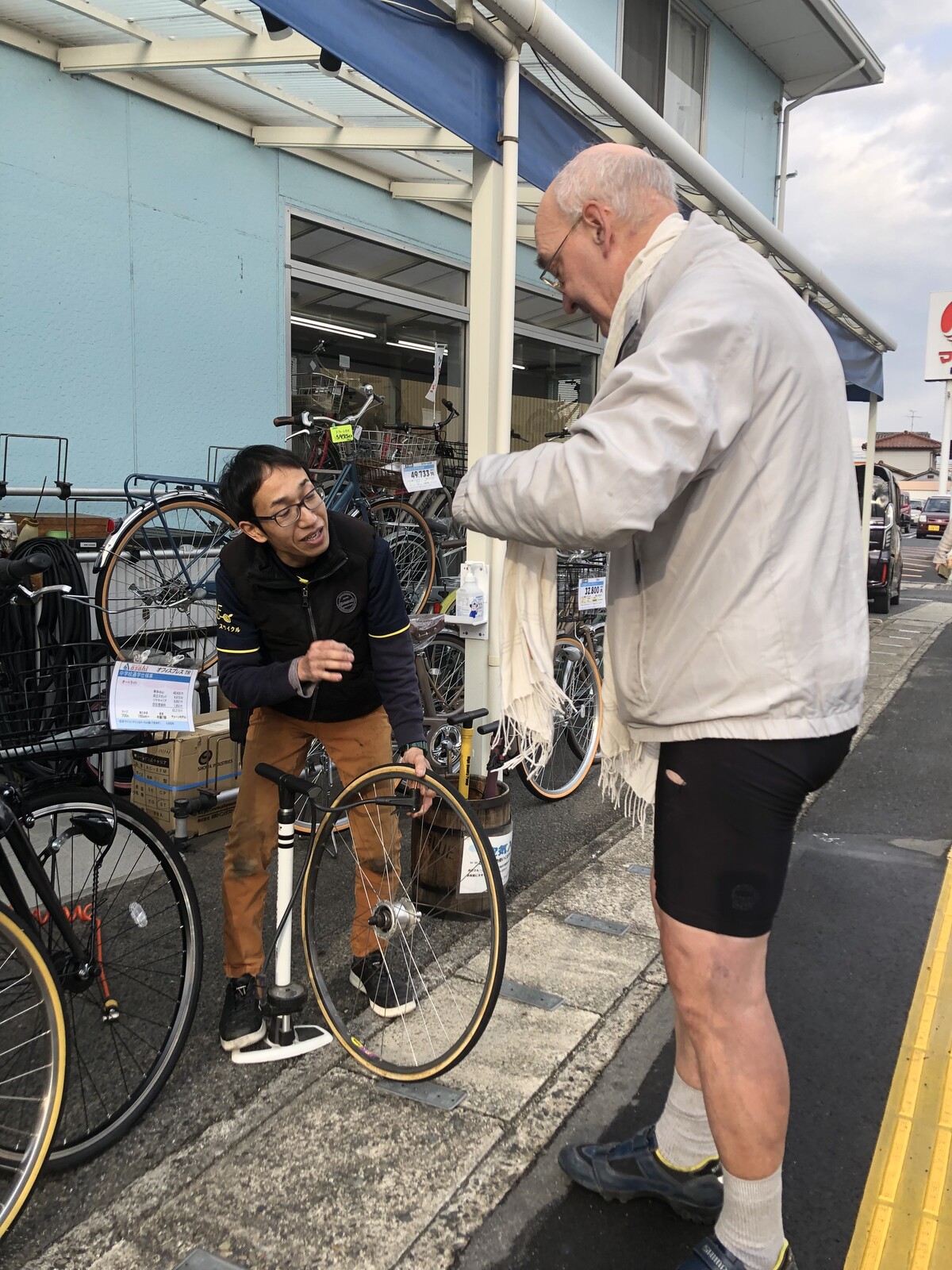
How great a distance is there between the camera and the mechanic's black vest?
2.73 meters

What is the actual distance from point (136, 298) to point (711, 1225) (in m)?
5.40

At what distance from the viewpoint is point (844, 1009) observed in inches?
124

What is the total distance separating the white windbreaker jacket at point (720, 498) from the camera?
4.89 feet

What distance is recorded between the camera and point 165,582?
15.5 feet

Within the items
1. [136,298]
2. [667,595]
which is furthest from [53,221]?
[667,595]

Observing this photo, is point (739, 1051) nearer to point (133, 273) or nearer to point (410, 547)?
point (410, 547)

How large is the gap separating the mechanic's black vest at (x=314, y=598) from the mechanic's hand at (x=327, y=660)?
25 centimetres

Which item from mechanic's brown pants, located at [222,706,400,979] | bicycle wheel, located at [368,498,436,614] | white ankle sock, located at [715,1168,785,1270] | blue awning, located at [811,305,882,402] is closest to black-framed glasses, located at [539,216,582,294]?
mechanic's brown pants, located at [222,706,400,979]

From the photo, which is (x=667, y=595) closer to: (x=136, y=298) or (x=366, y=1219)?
(x=366, y=1219)

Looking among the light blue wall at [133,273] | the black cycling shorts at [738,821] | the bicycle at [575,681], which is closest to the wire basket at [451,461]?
the light blue wall at [133,273]

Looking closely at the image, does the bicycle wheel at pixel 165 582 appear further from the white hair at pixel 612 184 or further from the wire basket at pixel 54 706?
the white hair at pixel 612 184

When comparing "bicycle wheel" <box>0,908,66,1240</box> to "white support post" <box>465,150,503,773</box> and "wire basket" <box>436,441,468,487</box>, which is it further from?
"wire basket" <box>436,441,468,487</box>

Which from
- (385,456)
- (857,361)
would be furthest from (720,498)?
(857,361)

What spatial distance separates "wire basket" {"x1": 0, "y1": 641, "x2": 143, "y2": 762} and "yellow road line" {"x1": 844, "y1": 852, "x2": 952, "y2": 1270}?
7.04 ft
